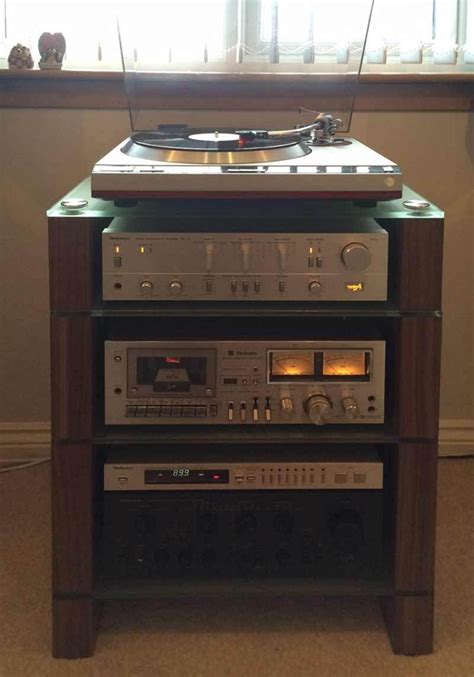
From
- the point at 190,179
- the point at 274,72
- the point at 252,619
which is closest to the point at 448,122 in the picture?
the point at 274,72

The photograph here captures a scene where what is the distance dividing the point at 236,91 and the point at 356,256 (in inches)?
29.6

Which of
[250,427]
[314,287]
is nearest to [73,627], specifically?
[250,427]

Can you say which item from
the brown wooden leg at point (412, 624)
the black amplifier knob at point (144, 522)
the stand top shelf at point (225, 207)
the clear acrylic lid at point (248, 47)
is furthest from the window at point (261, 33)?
the brown wooden leg at point (412, 624)

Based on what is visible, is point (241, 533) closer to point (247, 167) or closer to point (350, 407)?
point (350, 407)

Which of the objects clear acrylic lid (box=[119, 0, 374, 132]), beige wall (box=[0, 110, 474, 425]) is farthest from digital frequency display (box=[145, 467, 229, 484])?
beige wall (box=[0, 110, 474, 425])

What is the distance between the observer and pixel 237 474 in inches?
56.7

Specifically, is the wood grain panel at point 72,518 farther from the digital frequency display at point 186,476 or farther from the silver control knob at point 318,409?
the silver control knob at point 318,409

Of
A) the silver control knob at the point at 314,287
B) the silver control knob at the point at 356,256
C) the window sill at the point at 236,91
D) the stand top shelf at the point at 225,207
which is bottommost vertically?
the silver control knob at the point at 314,287

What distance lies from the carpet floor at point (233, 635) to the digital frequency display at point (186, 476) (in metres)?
0.25

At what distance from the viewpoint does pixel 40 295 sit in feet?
6.96

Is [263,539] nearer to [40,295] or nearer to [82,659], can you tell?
[82,659]

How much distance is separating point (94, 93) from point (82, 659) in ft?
3.55

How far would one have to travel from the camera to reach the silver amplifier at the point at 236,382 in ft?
4.60

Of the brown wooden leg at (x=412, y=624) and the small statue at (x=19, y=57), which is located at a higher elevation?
the small statue at (x=19, y=57)
